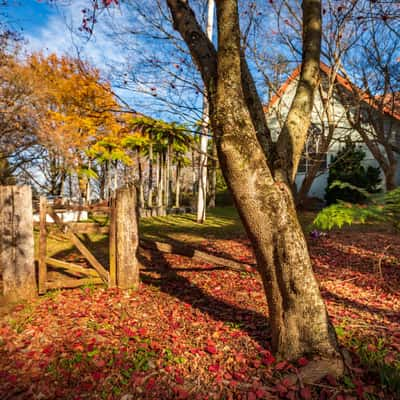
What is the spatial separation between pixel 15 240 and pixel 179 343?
10.3ft

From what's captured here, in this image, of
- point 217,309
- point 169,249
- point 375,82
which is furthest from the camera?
point 375,82

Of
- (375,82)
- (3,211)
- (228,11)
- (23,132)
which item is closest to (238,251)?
(3,211)

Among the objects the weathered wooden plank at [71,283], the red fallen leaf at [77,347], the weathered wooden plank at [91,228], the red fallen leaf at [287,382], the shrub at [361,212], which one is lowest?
the red fallen leaf at [77,347]

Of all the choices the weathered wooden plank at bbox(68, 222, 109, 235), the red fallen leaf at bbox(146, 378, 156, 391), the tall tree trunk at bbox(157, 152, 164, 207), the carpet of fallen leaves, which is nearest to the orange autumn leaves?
the tall tree trunk at bbox(157, 152, 164, 207)

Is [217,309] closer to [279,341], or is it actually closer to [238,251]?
[279,341]

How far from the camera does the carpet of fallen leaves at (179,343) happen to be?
109 inches

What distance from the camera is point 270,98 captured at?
9922 mm

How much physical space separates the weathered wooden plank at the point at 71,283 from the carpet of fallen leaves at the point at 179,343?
131mm

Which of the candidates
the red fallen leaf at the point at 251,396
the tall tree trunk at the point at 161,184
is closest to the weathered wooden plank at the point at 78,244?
the red fallen leaf at the point at 251,396

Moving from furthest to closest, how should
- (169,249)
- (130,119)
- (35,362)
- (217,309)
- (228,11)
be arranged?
(130,119) → (169,249) → (217,309) → (35,362) → (228,11)

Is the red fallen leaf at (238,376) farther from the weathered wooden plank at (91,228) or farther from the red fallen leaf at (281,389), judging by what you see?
the weathered wooden plank at (91,228)

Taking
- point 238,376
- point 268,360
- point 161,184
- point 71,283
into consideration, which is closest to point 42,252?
point 71,283

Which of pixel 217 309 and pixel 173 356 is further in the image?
pixel 217 309

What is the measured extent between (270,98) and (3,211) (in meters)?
8.50
